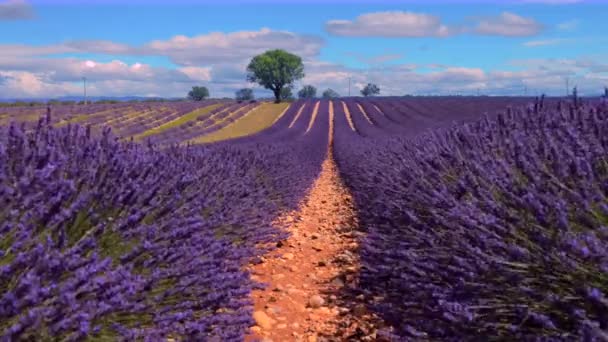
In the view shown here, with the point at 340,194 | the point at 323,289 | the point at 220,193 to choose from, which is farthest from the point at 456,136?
the point at 340,194

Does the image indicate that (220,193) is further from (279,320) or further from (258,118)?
(258,118)

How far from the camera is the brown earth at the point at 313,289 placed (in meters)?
3.58

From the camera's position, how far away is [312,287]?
459 centimetres

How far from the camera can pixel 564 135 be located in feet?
10.5

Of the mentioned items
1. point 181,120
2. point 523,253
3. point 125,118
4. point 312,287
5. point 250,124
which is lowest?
point 312,287

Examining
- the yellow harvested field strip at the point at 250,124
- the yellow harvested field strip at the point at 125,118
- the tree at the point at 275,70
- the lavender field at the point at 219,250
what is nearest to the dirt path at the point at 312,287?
the lavender field at the point at 219,250

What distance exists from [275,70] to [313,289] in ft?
230

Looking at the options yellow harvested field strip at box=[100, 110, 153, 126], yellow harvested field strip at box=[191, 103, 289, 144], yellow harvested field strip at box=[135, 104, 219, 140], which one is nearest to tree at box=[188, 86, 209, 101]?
yellow harvested field strip at box=[191, 103, 289, 144]

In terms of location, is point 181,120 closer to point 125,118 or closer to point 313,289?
point 125,118

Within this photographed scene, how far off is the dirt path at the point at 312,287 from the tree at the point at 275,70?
66344 mm

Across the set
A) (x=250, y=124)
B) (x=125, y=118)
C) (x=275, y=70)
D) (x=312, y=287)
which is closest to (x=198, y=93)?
(x=275, y=70)

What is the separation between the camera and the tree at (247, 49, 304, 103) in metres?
73.2

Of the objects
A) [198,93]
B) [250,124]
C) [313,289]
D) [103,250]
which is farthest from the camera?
[198,93]

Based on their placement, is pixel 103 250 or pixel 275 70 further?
pixel 275 70
